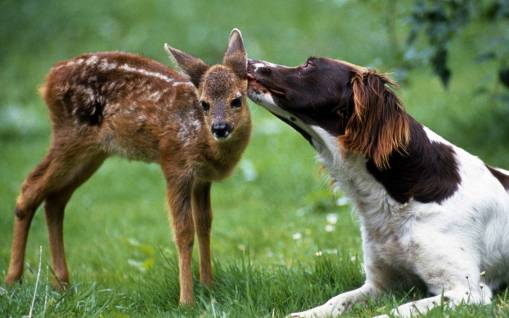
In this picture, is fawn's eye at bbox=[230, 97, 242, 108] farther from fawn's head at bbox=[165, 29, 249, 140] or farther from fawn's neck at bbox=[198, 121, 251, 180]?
fawn's neck at bbox=[198, 121, 251, 180]

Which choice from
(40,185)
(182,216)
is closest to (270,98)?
(182,216)

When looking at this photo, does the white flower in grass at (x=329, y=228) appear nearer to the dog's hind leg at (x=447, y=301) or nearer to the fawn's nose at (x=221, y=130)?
the fawn's nose at (x=221, y=130)

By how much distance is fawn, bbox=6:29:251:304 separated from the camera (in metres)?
5.26

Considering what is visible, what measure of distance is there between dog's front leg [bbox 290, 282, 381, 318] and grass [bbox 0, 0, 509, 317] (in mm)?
106

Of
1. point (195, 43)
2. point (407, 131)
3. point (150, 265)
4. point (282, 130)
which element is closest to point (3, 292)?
point (150, 265)

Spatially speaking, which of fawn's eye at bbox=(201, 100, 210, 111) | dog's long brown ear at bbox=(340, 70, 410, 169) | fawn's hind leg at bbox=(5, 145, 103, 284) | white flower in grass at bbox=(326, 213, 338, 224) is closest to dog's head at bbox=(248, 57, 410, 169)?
dog's long brown ear at bbox=(340, 70, 410, 169)

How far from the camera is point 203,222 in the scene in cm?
565

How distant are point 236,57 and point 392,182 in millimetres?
1257

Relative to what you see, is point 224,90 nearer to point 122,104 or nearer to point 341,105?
point 341,105

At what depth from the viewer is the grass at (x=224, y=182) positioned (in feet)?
16.8

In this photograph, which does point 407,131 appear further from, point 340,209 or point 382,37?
point 382,37

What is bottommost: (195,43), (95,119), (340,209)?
(340,209)

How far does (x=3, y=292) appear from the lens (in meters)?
5.03

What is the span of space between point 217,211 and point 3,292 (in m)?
4.00
